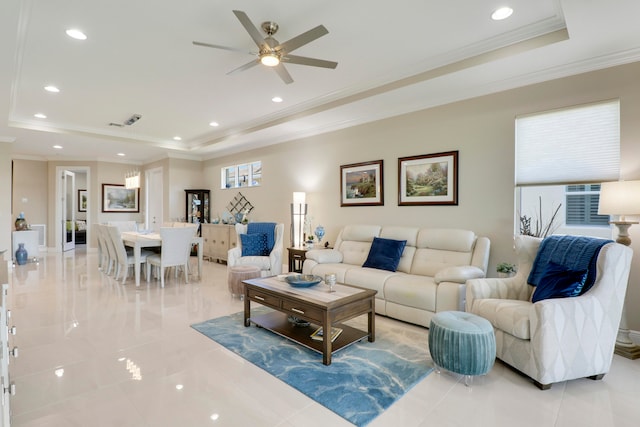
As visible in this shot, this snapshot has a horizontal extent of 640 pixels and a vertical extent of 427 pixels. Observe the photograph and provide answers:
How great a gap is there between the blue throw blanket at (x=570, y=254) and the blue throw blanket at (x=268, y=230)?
3.63 meters

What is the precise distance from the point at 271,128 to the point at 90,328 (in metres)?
3.83

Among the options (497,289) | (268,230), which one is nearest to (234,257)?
(268,230)

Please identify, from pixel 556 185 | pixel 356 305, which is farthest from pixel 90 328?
pixel 556 185

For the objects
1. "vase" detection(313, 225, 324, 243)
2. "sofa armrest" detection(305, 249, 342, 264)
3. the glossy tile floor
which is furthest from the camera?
"vase" detection(313, 225, 324, 243)

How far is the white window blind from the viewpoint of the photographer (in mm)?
3039

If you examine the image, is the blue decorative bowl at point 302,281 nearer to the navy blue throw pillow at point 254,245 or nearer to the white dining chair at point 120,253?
the navy blue throw pillow at point 254,245

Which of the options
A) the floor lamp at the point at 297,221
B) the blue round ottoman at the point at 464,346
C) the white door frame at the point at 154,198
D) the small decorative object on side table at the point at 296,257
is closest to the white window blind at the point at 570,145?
the blue round ottoman at the point at 464,346

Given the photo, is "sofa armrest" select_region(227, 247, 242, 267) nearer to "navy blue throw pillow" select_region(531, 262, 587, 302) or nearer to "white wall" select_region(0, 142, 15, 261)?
"navy blue throw pillow" select_region(531, 262, 587, 302)

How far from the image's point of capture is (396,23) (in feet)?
8.91

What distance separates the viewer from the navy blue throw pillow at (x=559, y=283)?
7.91ft

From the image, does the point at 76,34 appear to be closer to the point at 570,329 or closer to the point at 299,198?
the point at 299,198

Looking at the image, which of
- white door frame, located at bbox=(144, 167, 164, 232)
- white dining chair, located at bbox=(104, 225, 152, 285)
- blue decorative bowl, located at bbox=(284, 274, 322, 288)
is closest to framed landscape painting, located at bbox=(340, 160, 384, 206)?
blue decorative bowl, located at bbox=(284, 274, 322, 288)

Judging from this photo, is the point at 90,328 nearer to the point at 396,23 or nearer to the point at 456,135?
the point at 396,23

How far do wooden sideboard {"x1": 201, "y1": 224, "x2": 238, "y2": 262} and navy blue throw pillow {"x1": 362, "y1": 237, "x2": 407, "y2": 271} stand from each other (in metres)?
3.62
